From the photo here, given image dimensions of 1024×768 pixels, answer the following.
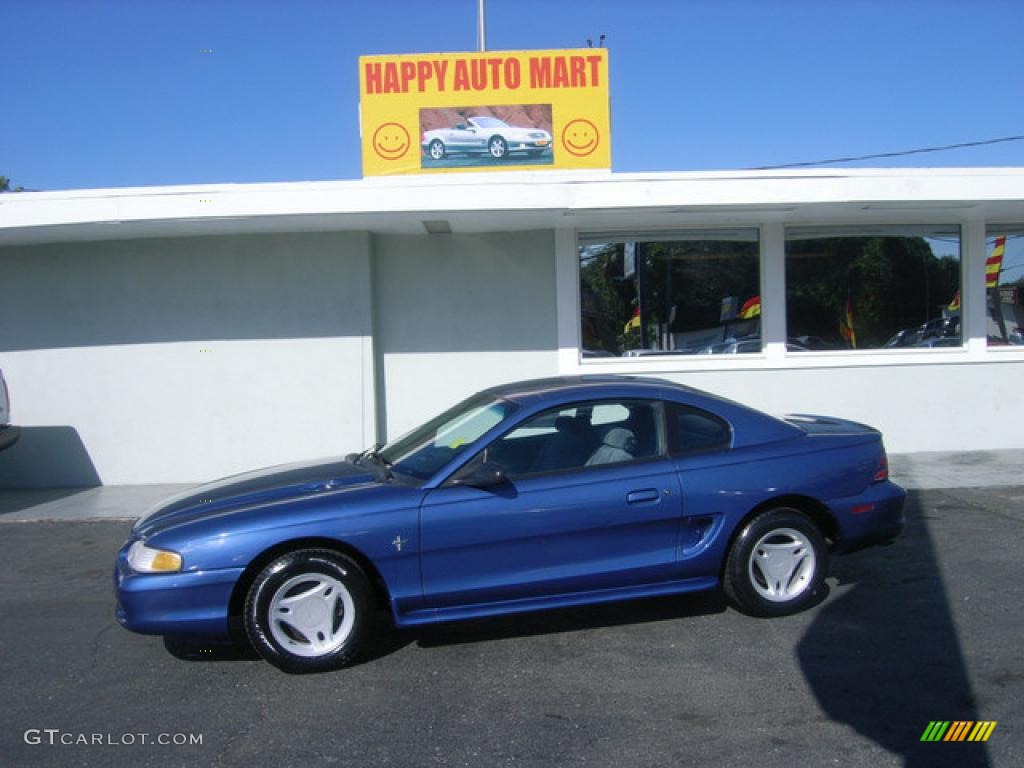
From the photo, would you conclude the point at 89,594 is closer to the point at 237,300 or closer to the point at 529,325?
the point at 237,300

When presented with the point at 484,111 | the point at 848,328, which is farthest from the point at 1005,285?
the point at 484,111

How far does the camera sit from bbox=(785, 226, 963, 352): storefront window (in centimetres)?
1093

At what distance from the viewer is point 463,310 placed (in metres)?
10.8

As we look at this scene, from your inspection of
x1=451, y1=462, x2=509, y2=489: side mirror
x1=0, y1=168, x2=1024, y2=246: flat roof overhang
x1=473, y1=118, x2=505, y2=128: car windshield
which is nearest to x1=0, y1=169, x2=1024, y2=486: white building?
x1=0, y1=168, x2=1024, y2=246: flat roof overhang

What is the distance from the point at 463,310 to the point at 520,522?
629 centimetres

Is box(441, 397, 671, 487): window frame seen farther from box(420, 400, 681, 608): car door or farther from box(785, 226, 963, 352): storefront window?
box(785, 226, 963, 352): storefront window

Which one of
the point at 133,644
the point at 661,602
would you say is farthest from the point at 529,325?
the point at 133,644

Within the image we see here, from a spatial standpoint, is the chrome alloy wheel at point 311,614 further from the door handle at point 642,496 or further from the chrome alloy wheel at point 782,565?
the chrome alloy wheel at point 782,565

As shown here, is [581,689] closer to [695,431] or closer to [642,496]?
[642,496]

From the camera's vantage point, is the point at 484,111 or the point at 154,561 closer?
the point at 154,561

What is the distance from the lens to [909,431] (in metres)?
10.8

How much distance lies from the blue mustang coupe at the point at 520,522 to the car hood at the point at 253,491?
2 cm

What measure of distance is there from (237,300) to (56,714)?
6.87 metres

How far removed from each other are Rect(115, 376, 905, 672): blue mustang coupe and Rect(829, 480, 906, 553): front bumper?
0.01 metres
